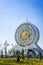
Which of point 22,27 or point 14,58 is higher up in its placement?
point 22,27

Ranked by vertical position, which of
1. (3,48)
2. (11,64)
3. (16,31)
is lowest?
(11,64)

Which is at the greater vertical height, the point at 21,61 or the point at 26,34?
the point at 26,34

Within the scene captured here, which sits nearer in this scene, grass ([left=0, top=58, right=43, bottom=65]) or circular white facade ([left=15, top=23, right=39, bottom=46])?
grass ([left=0, top=58, right=43, bottom=65])

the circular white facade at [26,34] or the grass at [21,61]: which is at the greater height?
the circular white facade at [26,34]

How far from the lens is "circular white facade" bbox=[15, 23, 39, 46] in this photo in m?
6.66

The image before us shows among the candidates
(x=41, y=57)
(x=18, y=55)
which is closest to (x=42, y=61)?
(x=41, y=57)

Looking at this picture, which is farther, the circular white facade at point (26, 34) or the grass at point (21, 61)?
the circular white facade at point (26, 34)

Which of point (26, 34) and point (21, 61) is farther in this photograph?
point (26, 34)

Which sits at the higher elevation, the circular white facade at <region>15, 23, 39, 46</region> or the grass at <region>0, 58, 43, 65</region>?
the circular white facade at <region>15, 23, 39, 46</region>

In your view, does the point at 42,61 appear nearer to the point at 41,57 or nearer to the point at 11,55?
the point at 41,57

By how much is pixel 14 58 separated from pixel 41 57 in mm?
732

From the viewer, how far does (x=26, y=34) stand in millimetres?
6758

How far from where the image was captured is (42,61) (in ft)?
21.5

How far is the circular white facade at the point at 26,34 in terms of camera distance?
6.66 metres
